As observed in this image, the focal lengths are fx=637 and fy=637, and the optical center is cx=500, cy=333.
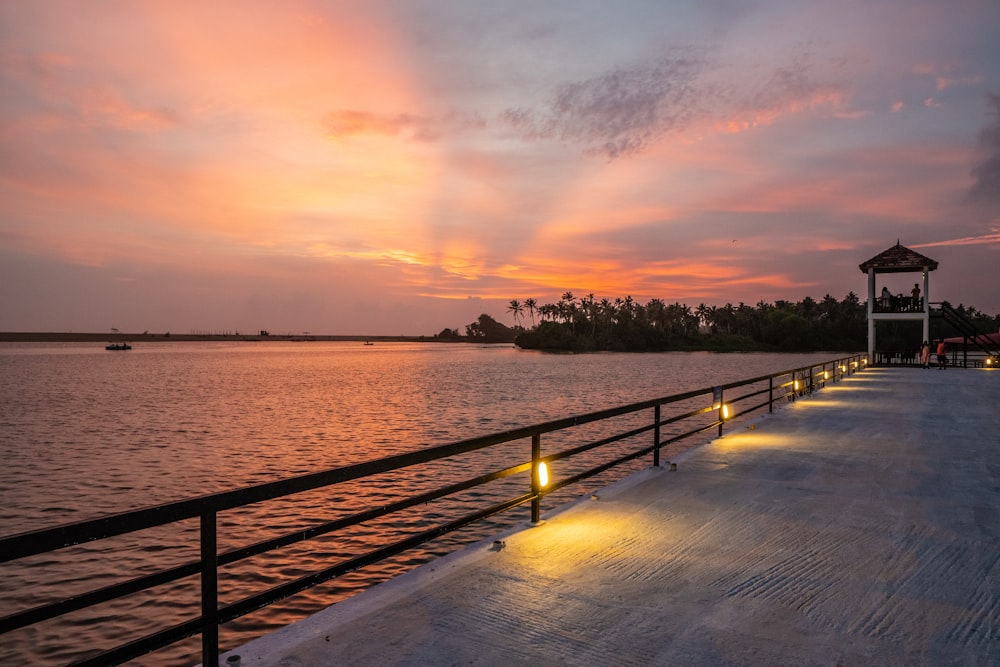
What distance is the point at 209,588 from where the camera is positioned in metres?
3.49

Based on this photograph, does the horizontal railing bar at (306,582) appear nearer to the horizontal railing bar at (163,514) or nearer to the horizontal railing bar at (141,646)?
the horizontal railing bar at (141,646)

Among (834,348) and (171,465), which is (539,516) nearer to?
(171,465)

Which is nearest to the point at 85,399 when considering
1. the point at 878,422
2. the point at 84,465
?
the point at 84,465

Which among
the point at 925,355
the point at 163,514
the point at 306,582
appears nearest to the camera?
the point at 163,514

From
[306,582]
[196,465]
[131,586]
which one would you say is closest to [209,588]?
[131,586]

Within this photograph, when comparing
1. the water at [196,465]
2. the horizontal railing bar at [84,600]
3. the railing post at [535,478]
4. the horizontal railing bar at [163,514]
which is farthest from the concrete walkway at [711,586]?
the water at [196,465]

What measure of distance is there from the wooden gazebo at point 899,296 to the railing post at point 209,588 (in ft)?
153

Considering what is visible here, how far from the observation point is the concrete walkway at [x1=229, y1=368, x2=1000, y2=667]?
3.90 metres

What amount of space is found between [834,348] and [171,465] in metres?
204

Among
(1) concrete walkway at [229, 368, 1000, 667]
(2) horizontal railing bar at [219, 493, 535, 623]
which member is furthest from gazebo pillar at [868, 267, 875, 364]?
(2) horizontal railing bar at [219, 493, 535, 623]

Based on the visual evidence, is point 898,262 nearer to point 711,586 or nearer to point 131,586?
point 711,586

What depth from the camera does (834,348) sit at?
634 ft

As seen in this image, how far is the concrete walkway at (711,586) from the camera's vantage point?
12.8ft

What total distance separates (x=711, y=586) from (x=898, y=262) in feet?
149
